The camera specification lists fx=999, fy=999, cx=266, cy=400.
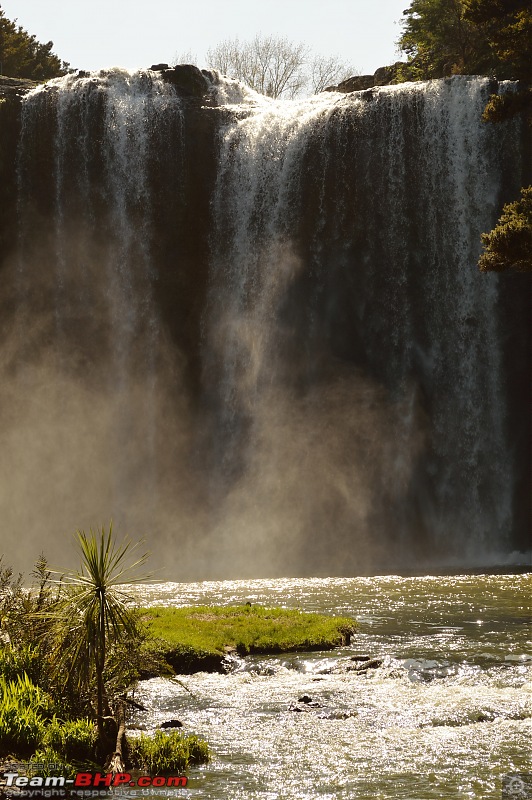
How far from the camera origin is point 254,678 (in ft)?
61.0

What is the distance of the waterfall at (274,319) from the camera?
131 ft

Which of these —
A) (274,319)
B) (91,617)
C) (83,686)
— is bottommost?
(83,686)

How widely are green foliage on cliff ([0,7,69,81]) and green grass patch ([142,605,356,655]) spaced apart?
52.8 meters

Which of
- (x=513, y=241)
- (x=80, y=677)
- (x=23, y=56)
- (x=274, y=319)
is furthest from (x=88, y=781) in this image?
(x=23, y=56)

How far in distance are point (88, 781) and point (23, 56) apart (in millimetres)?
64858

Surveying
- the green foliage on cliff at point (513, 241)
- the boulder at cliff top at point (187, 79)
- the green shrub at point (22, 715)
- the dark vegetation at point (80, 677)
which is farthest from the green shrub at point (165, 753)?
the boulder at cliff top at point (187, 79)

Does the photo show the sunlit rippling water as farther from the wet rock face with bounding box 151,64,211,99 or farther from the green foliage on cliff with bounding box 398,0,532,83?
the wet rock face with bounding box 151,64,211,99

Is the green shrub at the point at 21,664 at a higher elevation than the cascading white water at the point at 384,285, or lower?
lower

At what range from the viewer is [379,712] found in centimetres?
1570

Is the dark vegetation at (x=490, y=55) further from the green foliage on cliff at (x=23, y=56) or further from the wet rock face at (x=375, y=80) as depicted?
the green foliage on cliff at (x=23, y=56)

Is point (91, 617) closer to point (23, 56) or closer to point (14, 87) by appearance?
point (14, 87)

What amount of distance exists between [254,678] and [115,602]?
20.6 ft

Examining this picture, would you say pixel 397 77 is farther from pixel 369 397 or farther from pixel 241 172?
pixel 369 397

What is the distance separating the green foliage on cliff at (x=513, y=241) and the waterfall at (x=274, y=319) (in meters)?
14.2
